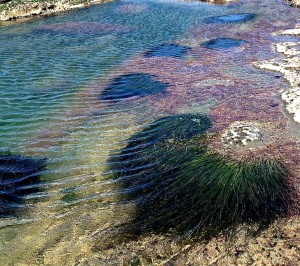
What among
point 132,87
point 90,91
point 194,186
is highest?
point 90,91

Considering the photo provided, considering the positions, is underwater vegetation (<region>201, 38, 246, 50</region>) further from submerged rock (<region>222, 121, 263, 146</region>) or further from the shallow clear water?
submerged rock (<region>222, 121, 263, 146</region>)

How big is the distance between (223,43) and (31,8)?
2227 centimetres

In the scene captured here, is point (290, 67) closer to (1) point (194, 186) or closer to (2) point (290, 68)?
(2) point (290, 68)

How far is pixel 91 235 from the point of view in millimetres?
8867

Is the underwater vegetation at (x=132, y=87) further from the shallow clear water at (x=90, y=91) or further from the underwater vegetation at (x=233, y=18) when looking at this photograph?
the underwater vegetation at (x=233, y=18)

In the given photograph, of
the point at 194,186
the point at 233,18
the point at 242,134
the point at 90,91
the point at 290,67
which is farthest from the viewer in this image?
the point at 233,18

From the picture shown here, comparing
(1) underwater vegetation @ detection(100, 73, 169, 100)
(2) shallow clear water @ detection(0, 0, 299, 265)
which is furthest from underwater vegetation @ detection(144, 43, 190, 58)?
(1) underwater vegetation @ detection(100, 73, 169, 100)

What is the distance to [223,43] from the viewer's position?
25.9 meters

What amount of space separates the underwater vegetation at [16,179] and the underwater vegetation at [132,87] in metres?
6.04

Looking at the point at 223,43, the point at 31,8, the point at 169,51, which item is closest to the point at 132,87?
the point at 169,51

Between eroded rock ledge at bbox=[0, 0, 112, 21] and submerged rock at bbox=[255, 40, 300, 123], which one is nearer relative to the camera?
submerged rock at bbox=[255, 40, 300, 123]

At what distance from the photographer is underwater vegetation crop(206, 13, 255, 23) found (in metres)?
32.5

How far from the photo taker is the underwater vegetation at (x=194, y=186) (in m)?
9.13

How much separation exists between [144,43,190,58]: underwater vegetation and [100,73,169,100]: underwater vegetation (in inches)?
168
